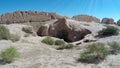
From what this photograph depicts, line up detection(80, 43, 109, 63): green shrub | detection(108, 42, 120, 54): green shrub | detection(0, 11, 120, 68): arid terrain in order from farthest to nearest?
detection(108, 42, 120, 54): green shrub → detection(80, 43, 109, 63): green shrub → detection(0, 11, 120, 68): arid terrain

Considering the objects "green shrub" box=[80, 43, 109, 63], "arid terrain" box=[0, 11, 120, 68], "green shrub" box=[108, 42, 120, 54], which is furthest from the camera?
"green shrub" box=[108, 42, 120, 54]

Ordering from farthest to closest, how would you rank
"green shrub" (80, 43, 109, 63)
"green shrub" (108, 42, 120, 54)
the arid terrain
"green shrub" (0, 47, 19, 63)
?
"green shrub" (108, 42, 120, 54), "green shrub" (80, 43, 109, 63), "green shrub" (0, 47, 19, 63), the arid terrain

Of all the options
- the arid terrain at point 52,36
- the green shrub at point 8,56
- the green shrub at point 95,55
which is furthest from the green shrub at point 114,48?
→ the green shrub at point 8,56

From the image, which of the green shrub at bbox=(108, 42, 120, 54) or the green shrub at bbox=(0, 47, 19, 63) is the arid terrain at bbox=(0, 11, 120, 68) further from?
the green shrub at bbox=(108, 42, 120, 54)

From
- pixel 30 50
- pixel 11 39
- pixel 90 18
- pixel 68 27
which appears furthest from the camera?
pixel 90 18

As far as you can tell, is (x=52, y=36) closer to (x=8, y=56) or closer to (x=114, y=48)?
(x=114, y=48)

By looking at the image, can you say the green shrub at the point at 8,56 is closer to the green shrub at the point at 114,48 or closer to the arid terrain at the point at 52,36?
the arid terrain at the point at 52,36

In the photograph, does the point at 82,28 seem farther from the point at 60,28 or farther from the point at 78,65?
the point at 78,65

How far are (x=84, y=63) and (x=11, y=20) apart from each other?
84.4 ft

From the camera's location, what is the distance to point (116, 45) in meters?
11.0

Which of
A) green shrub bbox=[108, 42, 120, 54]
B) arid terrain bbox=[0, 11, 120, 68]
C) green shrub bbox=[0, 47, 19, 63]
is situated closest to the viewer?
arid terrain bbox=[0, 11, 120, 68]

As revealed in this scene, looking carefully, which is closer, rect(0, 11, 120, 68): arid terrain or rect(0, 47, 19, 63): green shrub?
rect(0, 11, 120, 68): arid terrain

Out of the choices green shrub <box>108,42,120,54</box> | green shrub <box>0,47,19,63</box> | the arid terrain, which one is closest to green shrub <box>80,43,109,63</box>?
the arid terrain

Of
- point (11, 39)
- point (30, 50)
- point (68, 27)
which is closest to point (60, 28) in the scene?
point (68, 27)
